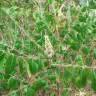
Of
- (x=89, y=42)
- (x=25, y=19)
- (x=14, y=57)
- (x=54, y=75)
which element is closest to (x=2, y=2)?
(x=25, y=19)

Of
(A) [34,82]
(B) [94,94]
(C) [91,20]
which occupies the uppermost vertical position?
(C) [91,20]

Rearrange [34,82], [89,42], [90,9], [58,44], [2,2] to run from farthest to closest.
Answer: [2,2] < [90,9] < [89,42] < [58,44] < [34,82]

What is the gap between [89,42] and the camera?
93.9 inches

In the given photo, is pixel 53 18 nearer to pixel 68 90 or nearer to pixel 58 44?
pixel 58 44

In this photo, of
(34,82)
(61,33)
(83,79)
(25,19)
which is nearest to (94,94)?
(61,33)

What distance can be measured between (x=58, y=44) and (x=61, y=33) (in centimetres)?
26

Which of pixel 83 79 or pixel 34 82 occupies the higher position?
pixel 83 79

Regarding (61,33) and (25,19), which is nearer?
(61,33)

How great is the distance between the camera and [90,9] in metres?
2.63

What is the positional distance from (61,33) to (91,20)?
0.22 meters

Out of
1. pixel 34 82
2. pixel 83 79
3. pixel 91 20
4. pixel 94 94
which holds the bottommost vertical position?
pixel 94 94

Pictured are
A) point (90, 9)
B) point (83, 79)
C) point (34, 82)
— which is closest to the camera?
point (83, 79)

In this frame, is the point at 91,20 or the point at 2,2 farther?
the point at 2,2

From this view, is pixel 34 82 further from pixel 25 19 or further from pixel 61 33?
pixel 25 19
